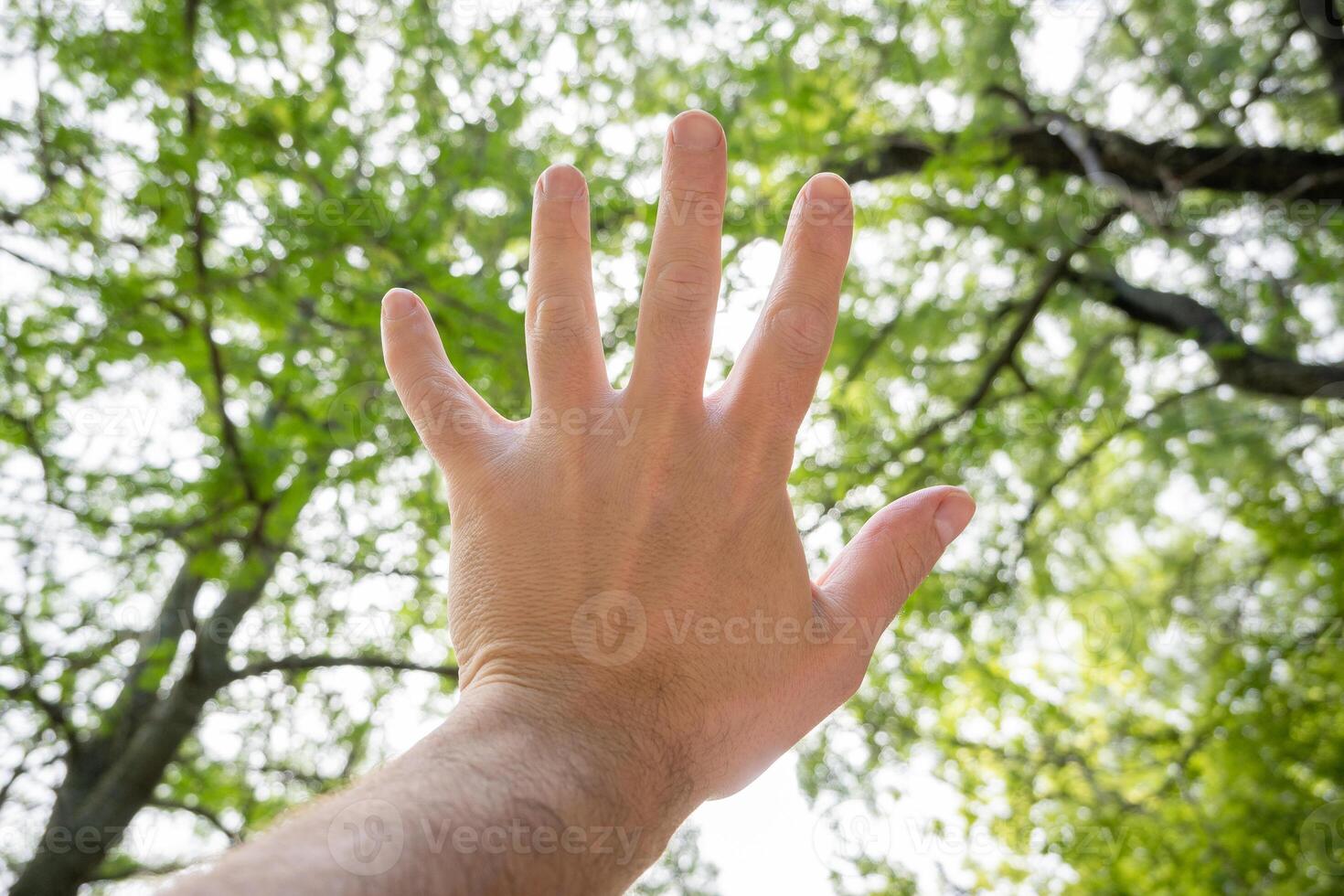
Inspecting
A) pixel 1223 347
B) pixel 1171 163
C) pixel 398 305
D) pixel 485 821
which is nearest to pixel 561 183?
pixel 398 305

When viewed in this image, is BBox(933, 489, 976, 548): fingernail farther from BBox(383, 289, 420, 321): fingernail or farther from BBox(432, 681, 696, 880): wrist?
BBox(383, 289, 420, 321): fingernail

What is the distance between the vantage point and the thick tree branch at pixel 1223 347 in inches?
186

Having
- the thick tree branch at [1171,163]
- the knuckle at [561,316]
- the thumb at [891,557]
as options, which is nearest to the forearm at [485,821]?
the thumb at [891,557]

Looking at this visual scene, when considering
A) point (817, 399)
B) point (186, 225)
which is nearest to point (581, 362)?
point (186, 225)

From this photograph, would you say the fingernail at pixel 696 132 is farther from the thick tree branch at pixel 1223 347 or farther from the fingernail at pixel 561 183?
the thick tree branch at pixel 1223 347

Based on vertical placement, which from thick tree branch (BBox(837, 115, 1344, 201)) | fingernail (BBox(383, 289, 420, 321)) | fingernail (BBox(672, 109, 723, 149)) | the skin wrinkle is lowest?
the skin wrinkle

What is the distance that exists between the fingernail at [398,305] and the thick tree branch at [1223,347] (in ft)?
13.9

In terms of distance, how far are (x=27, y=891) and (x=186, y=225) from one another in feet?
12.6

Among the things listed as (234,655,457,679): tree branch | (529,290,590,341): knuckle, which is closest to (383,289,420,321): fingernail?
(529,290,590,341): knuckle

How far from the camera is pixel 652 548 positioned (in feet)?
4.12

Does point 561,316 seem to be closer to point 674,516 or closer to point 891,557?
point 674,516

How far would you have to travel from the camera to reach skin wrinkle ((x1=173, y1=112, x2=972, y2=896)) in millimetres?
1067

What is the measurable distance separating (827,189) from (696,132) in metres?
0.23

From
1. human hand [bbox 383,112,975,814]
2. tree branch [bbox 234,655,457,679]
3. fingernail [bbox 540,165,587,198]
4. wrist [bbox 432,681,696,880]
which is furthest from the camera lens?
tree branch [bbox 234,655,457,679]
